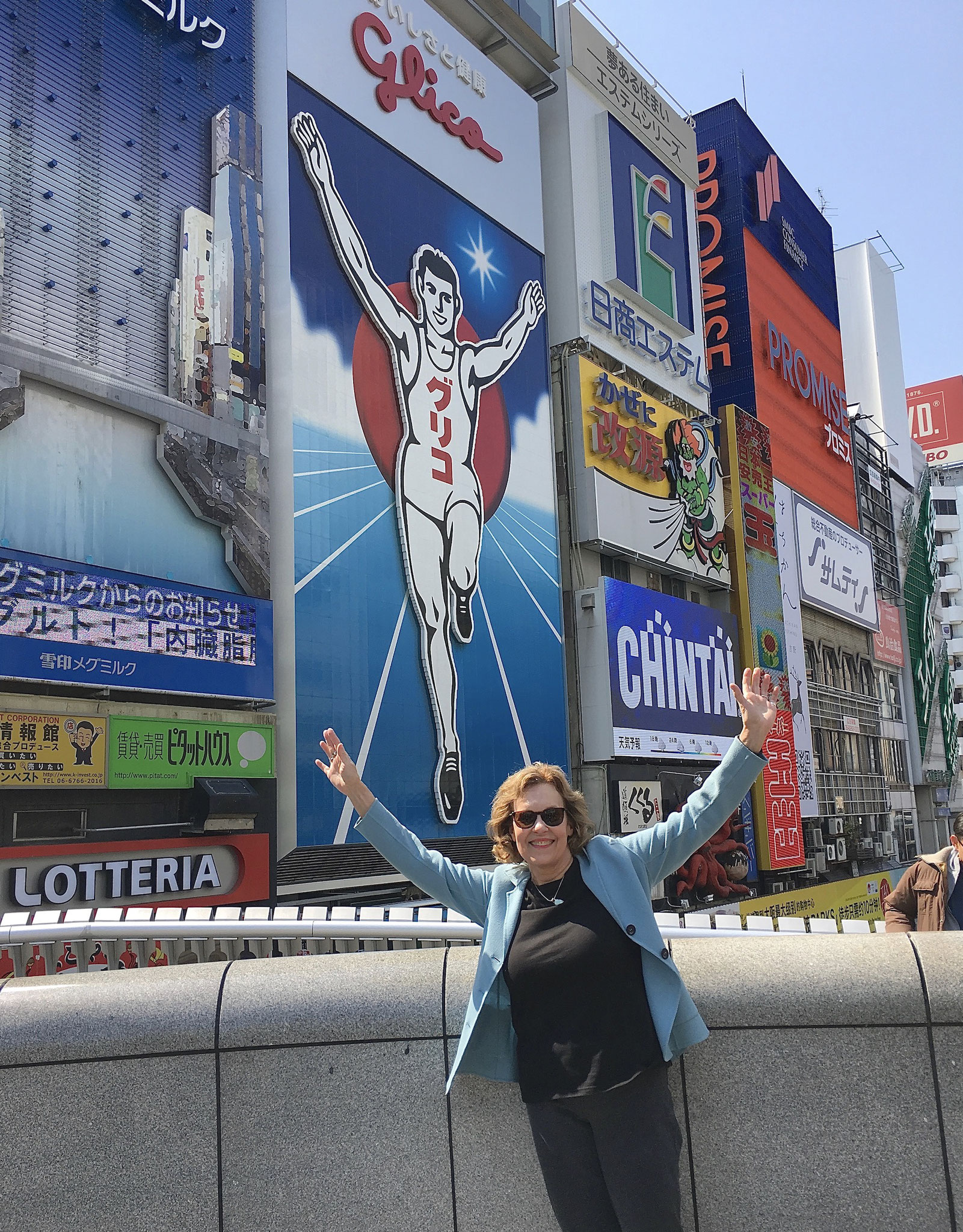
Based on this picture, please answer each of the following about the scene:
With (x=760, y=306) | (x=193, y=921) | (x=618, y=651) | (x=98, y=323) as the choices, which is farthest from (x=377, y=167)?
(x=760, y=306)

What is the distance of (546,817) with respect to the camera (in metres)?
3.01

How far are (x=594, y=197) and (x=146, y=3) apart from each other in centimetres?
1346

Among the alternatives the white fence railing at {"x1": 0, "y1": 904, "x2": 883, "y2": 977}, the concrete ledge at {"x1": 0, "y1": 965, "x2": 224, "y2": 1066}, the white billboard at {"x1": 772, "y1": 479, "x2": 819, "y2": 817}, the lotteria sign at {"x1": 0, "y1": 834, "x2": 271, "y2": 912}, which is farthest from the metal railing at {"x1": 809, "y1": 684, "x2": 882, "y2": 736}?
the concrete ledge at {"x1": 0, "y1": 965, "x2": 224, "y2": 1066}

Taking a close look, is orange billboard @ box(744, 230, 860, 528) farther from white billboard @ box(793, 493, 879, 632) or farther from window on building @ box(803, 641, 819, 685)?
window on building @ box(803, 641, 819, 685)

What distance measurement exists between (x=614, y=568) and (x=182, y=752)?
14.2 m

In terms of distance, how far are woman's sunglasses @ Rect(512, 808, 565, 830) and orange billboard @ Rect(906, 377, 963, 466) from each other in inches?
3390

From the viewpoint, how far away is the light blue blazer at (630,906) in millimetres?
2828

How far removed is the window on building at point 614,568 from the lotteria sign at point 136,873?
12.8m

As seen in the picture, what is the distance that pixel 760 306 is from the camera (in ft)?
114

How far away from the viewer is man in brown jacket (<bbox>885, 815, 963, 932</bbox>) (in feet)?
17.7

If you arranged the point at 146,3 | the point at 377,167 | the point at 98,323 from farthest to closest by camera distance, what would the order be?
the point at 377,167 → the point at 146,3 → the point at 98,323

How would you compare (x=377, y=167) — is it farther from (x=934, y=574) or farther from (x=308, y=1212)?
(x=934, y=574)

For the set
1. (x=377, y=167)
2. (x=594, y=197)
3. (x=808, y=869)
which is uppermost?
(x=594, y=197)

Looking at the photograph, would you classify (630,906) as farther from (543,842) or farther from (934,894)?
(934,894)
